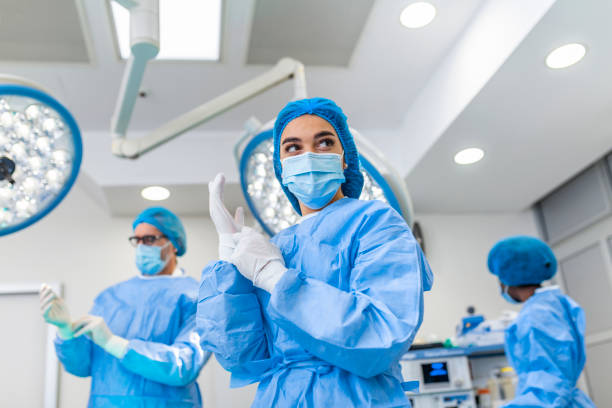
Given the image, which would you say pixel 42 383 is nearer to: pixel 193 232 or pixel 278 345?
pixel 193 232

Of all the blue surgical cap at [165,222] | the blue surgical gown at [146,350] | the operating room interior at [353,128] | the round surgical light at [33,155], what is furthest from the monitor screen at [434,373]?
the round surgical light at [33,155]

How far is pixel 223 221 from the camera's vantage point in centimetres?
123

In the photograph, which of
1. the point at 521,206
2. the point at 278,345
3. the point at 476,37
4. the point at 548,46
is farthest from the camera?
the point at 521,206

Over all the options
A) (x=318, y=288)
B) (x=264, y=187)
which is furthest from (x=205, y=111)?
(x=318, y=288)

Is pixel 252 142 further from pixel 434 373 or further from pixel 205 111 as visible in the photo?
pixel 434 373

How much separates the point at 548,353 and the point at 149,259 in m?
1.60

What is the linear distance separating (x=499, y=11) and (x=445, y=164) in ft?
3.86

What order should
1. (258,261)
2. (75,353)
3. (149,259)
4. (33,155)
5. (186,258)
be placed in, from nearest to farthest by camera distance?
(258,261)
(33,155)
(75,353)
(149,259)
(186,258)

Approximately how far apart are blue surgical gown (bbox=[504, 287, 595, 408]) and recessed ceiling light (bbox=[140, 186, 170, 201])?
2.30 m

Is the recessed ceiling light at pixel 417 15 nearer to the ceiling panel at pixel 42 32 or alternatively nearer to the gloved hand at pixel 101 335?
the ceiling panel at pixel 42 32

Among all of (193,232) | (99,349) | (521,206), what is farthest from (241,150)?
(521,206)

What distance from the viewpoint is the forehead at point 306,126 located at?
1260 mm

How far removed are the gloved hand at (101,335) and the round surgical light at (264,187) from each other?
0.68m

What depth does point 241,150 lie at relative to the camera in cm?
177
